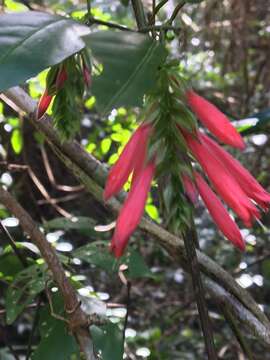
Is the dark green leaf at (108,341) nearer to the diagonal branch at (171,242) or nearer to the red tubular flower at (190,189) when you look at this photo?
the diagonal branch at (171,242)

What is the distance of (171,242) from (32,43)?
1.51 feet

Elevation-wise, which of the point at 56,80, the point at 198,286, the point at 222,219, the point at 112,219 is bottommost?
the point at 112,219

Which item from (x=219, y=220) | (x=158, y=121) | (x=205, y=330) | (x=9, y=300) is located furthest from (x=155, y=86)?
(x=9, y=300)

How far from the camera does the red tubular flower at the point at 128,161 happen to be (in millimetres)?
594

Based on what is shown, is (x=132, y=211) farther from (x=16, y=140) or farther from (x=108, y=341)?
(x=16, y=140)

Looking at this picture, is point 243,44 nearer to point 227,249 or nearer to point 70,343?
point 227,249

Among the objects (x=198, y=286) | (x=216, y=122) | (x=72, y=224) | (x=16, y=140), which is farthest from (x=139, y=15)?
(x=16, y=140)

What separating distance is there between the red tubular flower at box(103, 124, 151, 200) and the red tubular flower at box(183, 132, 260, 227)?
40 mm

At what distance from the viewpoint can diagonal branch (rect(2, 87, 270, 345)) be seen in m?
0.95

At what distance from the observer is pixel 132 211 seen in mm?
560

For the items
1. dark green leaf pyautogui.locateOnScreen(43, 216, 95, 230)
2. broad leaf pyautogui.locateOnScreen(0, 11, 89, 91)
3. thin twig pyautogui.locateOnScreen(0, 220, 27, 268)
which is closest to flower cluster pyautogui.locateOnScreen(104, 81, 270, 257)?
broad leaf pyautogui.locateOnScreen(0, 11, 89, 91)

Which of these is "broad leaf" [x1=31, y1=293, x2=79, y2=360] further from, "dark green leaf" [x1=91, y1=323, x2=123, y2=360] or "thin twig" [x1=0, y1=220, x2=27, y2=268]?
"thin twig" [x1=0, y1=220, x2=27, y2=268]

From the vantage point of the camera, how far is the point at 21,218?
991mm

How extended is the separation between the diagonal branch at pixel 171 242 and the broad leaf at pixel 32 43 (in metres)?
0.33
